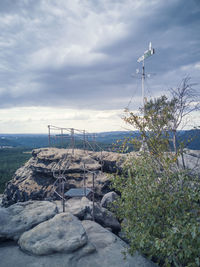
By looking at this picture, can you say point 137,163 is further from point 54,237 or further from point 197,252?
point 54,237

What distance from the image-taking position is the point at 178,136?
9.25 meters

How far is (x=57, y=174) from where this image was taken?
18406 millimetres

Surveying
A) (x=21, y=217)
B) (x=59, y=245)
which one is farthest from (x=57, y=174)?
(x=59, y=245)

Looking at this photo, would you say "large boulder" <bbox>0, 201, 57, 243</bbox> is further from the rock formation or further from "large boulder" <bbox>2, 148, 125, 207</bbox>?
"large boulder" <bbox>2, 148, 125, 207</bbox>

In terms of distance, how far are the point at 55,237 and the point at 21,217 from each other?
3.05 meters

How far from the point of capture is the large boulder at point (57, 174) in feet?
57.8

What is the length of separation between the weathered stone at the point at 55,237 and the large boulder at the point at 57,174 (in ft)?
24.2

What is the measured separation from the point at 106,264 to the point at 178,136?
5952 mm

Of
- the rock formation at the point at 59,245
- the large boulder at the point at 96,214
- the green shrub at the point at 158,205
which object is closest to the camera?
the green shrub at the point at 158,205

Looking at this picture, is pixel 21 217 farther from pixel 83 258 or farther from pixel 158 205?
pixel 158 205

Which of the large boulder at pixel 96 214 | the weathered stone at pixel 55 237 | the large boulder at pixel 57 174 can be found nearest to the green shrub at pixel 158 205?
the weathered stone at pixel 55 237

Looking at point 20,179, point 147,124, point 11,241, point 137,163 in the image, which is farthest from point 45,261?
point 20,179

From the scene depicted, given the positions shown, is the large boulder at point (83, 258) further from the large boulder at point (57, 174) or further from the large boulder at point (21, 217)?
the large boulder at point (57, 174)

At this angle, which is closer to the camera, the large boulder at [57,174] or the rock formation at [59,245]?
the rock formation at [59,245]
